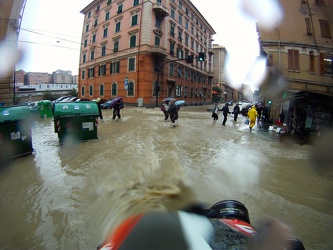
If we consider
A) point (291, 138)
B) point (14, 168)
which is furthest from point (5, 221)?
point (291, 138)

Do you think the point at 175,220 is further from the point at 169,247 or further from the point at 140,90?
the point at 140,90

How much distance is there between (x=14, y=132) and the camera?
15.6 ft

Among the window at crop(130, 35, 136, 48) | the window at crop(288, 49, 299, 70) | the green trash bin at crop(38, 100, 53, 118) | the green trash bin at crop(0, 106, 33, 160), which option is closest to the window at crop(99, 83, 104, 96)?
the window at crop(130, 35, 136, 48)

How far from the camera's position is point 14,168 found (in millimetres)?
4254

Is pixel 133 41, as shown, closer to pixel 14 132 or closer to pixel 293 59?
pixel 14 132

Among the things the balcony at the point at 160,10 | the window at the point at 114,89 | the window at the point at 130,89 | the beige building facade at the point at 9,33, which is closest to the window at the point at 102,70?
the window at the point at 114,89

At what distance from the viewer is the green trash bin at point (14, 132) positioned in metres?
4.52

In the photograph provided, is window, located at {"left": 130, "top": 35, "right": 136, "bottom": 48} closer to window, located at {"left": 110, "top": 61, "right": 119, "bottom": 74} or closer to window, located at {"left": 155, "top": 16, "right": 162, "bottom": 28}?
window, located at {"left": 155, "top": 16, "right": 162, "bottom": 28}

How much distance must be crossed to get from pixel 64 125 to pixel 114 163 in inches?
114

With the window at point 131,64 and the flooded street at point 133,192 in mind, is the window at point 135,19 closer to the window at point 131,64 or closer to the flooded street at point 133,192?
the window at point 131,64

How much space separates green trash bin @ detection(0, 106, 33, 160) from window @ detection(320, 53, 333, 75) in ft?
19.0

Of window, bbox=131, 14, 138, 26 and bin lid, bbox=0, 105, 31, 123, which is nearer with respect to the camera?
bin lid, bbox=0, 105, 31, 123

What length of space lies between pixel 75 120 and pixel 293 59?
6475 mm

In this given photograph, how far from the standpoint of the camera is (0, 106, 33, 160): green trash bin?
14.8ft
